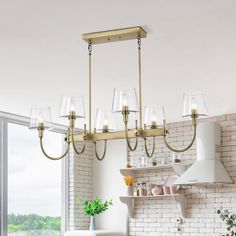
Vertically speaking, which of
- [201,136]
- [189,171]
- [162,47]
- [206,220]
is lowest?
[206,220]

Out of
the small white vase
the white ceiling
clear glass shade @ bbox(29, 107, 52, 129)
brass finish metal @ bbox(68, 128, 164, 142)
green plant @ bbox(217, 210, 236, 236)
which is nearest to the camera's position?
the white ceiling

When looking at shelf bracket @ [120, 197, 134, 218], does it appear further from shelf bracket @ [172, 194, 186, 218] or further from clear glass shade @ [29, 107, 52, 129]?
clear glass shade @ [29, 107, 52, 129]

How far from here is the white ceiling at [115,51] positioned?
3.39 metres

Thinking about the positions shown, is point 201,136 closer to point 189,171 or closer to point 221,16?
point 189,171

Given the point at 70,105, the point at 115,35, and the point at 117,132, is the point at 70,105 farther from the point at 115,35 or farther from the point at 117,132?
the point at 115,35

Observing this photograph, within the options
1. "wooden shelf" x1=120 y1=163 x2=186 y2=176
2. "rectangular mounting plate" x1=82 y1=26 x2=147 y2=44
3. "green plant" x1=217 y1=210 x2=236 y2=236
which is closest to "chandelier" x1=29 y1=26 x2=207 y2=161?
"rectangular mounting plate" x1=82 y1=26 x2=147 y2=44

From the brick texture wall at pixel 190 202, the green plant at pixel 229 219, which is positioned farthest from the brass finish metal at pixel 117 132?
the brick texture wall at pixel 190 202

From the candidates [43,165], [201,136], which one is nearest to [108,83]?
[201,136]

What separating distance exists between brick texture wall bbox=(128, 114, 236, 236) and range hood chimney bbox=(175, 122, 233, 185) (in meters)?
0.19

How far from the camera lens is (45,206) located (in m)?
7.40

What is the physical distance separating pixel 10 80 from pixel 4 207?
206 cm

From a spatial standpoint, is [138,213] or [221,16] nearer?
[221,16]

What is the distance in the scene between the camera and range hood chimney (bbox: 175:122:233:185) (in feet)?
21.8

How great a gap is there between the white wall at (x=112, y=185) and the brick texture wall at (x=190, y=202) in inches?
8.1
